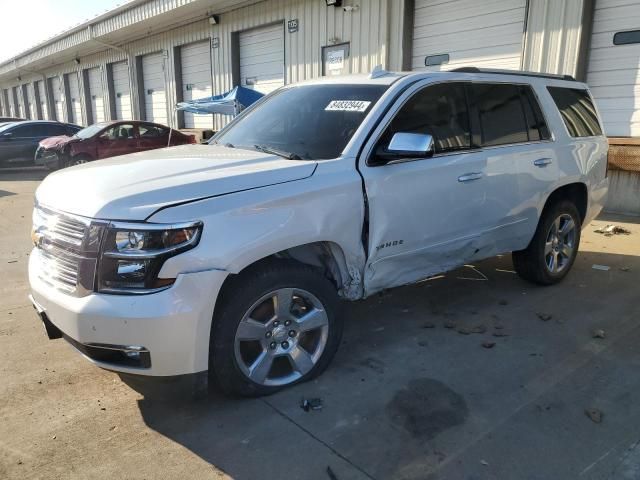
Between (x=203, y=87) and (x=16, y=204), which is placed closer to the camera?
(x=16, y=204)

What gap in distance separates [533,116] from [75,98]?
28.9 meters

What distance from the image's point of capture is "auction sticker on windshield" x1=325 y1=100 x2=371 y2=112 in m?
3.59

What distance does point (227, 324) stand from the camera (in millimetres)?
2791

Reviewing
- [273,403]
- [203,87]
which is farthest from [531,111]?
[203,87]

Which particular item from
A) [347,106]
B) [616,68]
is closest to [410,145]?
[347,106]

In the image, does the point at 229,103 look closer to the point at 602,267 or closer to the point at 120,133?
the point at 120,133

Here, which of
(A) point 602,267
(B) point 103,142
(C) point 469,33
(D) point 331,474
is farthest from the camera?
(B) point 103,142

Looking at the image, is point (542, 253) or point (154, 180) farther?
point (542, 253)

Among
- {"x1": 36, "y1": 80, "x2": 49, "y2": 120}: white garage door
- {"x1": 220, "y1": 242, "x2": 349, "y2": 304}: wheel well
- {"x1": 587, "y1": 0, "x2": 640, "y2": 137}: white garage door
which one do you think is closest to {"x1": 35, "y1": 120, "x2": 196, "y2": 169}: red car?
{"x1": 587, "y1": 0, "x2": 640, "y2": 137}: white garage door

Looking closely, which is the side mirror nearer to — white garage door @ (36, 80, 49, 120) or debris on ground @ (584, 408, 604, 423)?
debris on ground @ (584, 408, 604, 423)

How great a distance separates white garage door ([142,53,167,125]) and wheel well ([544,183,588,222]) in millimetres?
16939

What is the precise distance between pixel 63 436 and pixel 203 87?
16.1 metres

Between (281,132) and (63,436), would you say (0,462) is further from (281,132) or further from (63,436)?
(281,132)

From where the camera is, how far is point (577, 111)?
16.9 feet
